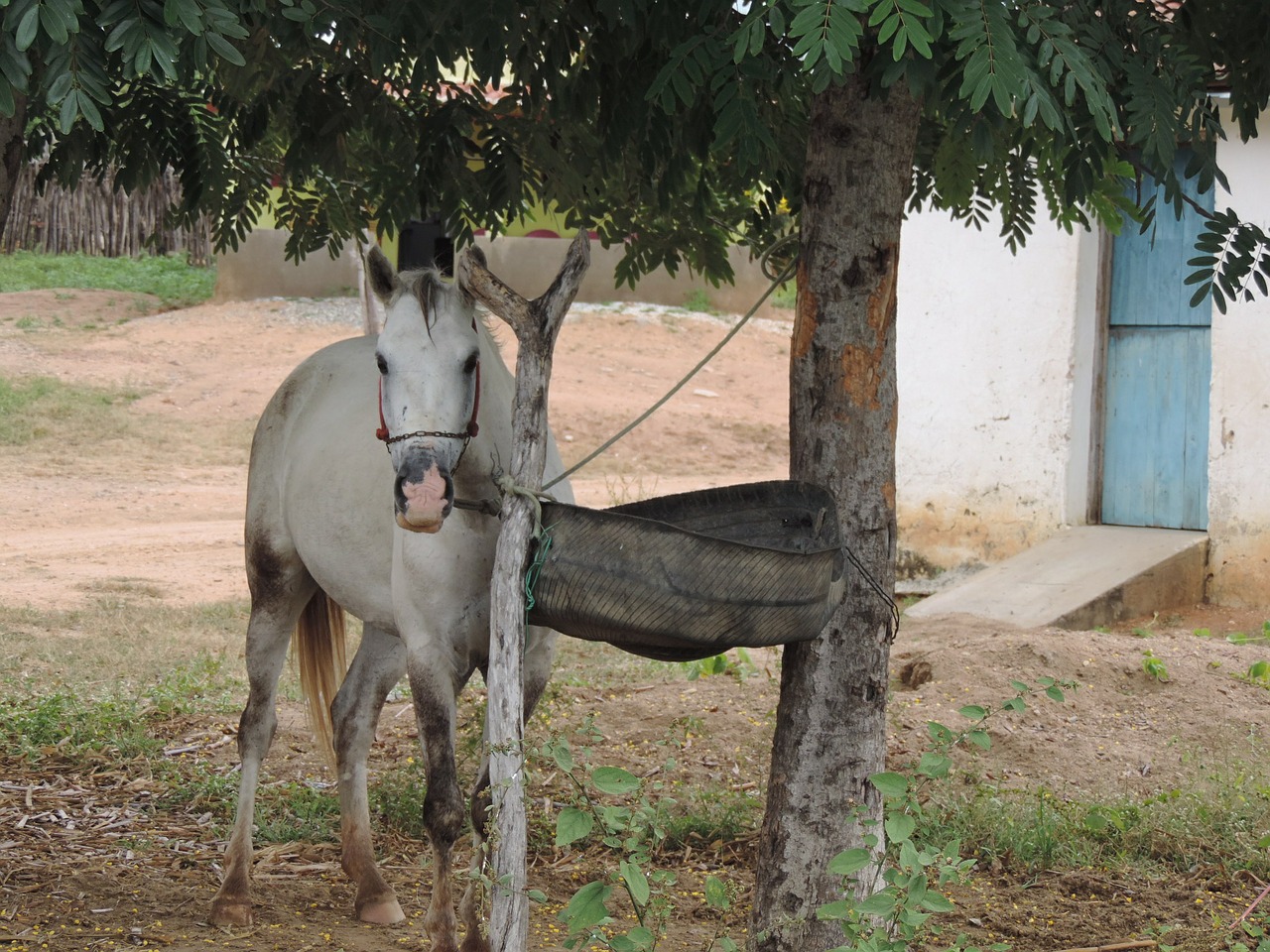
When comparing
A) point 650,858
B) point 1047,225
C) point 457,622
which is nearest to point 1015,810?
point 650,858

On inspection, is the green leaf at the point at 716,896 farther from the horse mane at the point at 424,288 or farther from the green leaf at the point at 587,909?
the horse mane at the point at 424,288

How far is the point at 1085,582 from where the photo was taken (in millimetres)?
8523

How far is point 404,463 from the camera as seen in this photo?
3.15 m

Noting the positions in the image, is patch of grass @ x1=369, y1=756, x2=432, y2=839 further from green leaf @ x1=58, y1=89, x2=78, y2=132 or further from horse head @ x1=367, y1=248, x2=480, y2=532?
green leaf @ x1=58, y1=89, x2=78, y2=132

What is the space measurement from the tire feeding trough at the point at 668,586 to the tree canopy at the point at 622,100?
90 cm

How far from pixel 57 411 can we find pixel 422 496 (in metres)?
12.9

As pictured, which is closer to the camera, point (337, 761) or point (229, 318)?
point (337, 761)

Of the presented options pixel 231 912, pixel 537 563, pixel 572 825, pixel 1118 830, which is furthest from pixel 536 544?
pixel 1118 830

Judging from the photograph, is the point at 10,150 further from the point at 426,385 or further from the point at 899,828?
the point at 899,828

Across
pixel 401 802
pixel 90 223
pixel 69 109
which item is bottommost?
pixel 401 802

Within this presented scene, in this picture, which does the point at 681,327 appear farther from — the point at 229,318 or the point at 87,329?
the point at 87,329

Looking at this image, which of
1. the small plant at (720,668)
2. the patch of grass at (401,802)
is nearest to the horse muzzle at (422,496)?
the patch of grass at (401,802)

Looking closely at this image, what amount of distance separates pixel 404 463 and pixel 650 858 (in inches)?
87.2

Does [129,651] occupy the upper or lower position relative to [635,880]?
lower
